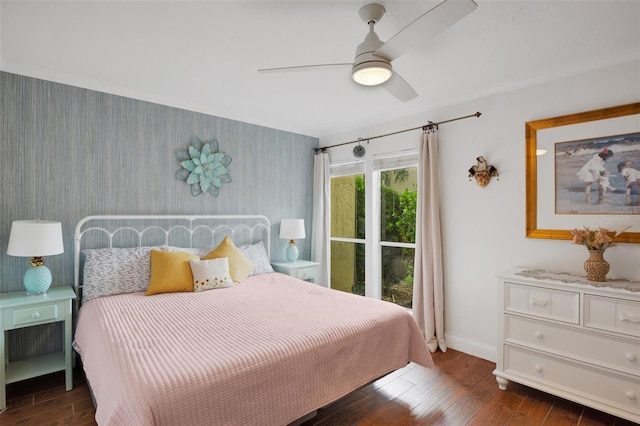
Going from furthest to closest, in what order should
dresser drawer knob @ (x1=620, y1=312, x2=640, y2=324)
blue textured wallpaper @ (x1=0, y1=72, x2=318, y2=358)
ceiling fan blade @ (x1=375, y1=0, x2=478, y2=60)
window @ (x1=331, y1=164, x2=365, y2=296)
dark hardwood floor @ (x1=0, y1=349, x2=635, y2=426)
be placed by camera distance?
window @ (x1=331, y1=164, x2=365, y2=296), blue textured wallpaper @ (x1=0, y1=72, x2=318, y2=358), dark hardwood floor @ (x1=0, y1=349, x2=635, y2=426), dresser drawer knob @ (x1=620, y1=312, x2=640, y2=324), ceiling fan blade @ (x1=375, y1=0, x2=478, y2=60)

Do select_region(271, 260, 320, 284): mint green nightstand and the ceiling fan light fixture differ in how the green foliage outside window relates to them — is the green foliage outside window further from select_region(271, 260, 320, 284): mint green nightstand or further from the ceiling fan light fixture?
the ceiling fan light fixture

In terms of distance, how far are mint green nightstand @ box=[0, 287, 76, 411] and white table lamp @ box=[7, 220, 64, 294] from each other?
0.11 m

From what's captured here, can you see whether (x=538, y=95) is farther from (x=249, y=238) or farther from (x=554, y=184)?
(x=249, y=238)

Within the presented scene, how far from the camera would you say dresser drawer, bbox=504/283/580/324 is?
2.33 meters

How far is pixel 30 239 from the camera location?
95.9 inches

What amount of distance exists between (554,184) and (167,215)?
3.67 meters

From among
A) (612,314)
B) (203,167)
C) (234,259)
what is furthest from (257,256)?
A: (612,314)

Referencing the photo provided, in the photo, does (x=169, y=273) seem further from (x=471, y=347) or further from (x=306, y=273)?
(x=471, y=347)

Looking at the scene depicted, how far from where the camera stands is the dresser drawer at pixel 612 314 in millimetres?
2102

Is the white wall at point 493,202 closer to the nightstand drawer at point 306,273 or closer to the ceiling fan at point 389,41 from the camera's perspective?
the ceiling fan at point 389,41

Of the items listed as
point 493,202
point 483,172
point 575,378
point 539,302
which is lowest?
point 575,378

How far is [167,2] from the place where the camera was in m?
1.88

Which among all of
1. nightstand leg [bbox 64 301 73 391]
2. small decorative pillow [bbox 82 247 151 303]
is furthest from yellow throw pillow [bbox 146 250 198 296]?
nightstand leg [bbox 64 301 73 391]

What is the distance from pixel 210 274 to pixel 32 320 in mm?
1298
